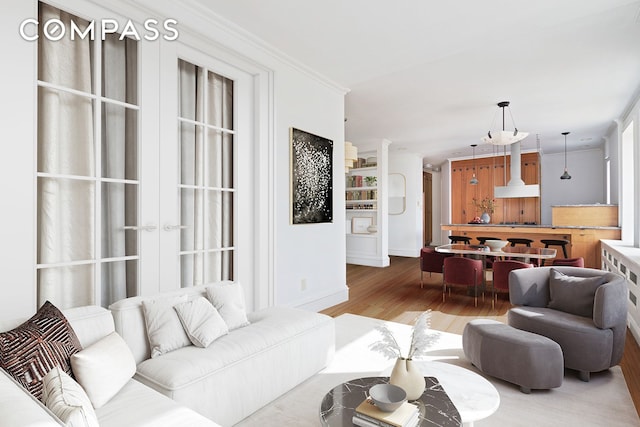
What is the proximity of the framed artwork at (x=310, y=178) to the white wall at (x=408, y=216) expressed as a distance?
204 inches

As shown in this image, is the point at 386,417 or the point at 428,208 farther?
the point at 428,208

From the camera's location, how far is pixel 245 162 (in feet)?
10.7

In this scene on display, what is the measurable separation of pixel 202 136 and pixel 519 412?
2.92m

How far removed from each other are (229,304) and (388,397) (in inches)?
50.4

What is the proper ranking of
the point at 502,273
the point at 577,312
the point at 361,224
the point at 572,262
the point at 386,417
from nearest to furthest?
the point at 386,417
the point at 577,312
the point at 572,262
the point at 502,273
the point at 361,224

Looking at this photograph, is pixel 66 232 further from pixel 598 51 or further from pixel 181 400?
pixel 598 51

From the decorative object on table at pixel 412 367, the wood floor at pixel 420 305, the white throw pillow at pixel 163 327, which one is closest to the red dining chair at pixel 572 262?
the wood floor at pixel 420 305

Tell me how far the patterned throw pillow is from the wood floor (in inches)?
114

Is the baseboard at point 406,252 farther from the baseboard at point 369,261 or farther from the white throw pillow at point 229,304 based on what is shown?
the white throw pillow at point 229,304

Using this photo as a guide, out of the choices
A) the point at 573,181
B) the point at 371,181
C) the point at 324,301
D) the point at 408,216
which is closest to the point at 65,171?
the point at 324,301

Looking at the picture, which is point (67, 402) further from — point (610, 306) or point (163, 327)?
point (610, 306)

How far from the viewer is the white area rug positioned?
1.96 meters

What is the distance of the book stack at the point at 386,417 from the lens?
1.32 metres

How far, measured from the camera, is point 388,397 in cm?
142
